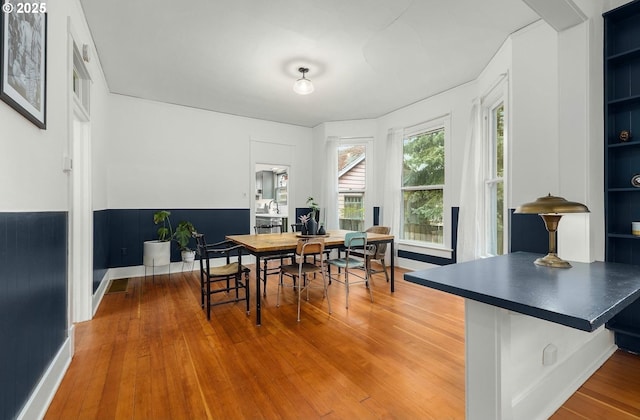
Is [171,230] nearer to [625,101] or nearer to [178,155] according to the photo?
[178,155]

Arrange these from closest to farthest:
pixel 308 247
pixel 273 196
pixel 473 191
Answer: pixel 308 247, pixel 473 191, pixel 273 196

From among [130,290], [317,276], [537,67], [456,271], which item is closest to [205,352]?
[456,271]

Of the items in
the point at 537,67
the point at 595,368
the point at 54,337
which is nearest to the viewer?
the point at 54,337

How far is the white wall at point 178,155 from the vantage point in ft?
15.5

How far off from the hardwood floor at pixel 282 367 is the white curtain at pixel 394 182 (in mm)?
2219

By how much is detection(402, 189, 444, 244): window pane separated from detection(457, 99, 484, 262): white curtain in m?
0.84

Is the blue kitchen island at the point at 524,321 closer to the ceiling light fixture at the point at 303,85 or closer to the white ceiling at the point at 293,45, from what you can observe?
the white ceiling at the point at 293,45

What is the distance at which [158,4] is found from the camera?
262 centimetres

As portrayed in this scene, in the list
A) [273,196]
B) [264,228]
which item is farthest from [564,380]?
[273,196]

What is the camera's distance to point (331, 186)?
20.2ft

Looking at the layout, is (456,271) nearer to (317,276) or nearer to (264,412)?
(264,412)

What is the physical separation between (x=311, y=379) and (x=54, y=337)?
172 cm

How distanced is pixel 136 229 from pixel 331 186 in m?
3.56

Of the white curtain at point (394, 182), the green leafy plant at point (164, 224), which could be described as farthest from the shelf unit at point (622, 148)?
the green leafy plant at point (164, 224)
